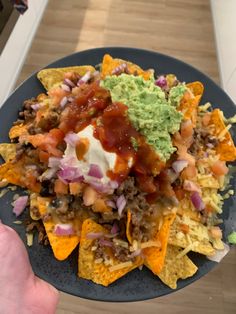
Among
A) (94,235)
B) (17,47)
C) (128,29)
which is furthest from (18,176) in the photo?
(128,29)

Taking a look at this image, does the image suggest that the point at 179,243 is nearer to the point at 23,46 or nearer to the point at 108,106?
the point at 108,106

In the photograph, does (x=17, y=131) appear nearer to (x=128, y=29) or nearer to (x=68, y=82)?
(x=68, y=82)

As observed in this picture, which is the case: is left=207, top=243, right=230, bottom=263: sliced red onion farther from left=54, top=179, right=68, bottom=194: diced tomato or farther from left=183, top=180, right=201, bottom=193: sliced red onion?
left=54, top=179, right=68, bottom=194: diced tomato

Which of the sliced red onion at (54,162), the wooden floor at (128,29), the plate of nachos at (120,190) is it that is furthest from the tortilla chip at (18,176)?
the wooden floor at (128,29)

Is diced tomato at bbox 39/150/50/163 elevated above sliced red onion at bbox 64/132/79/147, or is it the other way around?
sliced red onion at bbox 64/132/79/147

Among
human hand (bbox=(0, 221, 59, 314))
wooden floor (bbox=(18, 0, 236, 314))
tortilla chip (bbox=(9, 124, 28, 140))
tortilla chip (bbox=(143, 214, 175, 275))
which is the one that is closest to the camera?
human hand (bbox=(0, 221, 59, 314))

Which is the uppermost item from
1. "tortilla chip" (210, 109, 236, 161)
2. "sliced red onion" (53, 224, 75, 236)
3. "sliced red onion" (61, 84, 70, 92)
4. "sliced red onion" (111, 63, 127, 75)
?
"sliced red onion" (111, 63, 127, 75)

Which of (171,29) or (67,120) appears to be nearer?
(67,120)

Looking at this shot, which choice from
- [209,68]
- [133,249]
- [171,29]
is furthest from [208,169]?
[171,29]

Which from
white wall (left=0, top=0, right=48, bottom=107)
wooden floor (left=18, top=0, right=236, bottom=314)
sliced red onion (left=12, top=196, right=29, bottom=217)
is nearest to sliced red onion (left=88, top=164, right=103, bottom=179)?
sliced red onion (left=12, top=196, right=29, bottom=217)
